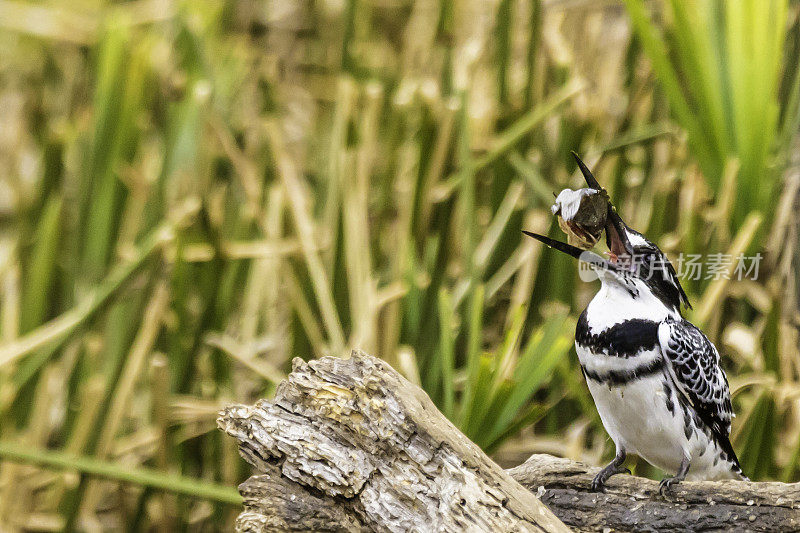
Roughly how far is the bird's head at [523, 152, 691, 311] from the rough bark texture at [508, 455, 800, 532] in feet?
0.53

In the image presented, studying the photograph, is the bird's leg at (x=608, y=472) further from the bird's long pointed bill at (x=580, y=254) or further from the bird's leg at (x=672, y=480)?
the bird's long pointed bill at (x=580, y=254)

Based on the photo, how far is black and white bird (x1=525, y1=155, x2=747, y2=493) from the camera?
612 millimetres

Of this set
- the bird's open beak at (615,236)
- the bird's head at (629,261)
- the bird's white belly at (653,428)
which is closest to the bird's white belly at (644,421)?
the bird's white belly at (653,428)

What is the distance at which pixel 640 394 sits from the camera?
27.0 inches

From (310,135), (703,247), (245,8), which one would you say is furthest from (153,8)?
(703,247)

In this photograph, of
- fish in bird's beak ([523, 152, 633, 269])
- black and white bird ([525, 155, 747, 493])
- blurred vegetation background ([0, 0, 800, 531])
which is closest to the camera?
fish in bird's beak ([523, 152, 633, 269])

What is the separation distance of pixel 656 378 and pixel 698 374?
→ 4cm

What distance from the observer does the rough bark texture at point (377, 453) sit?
628 mm

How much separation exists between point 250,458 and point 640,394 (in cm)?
32

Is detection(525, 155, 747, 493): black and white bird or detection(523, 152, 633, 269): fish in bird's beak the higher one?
detection(523, 152, 633, 269): fish in bird's beak

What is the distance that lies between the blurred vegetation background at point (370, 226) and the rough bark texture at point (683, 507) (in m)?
0.12

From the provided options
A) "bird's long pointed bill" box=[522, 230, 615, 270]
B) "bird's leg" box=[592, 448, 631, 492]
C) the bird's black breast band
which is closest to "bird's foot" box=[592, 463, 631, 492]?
"bird's leg" box=[592, 448, 631, 492]

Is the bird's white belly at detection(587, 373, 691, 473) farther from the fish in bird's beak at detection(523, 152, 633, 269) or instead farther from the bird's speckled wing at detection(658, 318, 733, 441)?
the fish in bird's beak at detection(523, 152, 633, 269)

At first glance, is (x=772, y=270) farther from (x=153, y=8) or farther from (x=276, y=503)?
(x=153, y=8)
